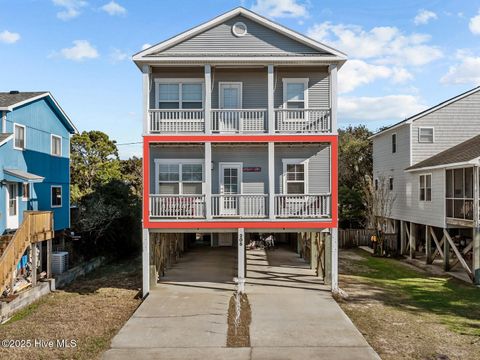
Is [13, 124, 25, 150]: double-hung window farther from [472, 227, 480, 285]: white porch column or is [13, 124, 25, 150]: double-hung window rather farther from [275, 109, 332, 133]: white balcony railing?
→ [472, 227, 480, 285]: white porch column

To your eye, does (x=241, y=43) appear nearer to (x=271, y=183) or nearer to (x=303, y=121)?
(x=303, y=121)

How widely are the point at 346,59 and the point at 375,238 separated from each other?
14.2 metres

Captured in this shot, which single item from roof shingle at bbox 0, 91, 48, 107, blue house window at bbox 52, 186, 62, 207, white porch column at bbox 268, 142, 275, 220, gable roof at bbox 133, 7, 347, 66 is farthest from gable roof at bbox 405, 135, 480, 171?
roof shingle at bbox 0, 91, 48, 107

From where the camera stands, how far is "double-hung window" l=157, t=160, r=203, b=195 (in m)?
18.9

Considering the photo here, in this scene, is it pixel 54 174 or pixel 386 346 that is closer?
pixel 386 346

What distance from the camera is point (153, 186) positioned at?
18.8m

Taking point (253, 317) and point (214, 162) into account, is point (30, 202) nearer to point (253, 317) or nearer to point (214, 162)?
point (214, 162)

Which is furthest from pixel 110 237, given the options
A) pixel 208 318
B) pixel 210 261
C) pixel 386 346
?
pixel 386 346

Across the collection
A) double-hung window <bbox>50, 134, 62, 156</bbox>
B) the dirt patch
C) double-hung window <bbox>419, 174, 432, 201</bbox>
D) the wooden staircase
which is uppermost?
double-hung window <bbox>50, 134, 62, 156</bbox>

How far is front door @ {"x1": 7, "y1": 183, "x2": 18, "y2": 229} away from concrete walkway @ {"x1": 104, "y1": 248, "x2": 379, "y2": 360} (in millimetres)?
7379

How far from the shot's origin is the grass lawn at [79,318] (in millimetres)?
10758

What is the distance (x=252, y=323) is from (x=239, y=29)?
1162 cm

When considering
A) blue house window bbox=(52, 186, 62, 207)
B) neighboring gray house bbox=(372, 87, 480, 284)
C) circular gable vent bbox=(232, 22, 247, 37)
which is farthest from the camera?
blue house window bbox=(52, 186, 62, 207)

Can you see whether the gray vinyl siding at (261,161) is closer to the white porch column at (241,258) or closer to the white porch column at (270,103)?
the white porch column at (270,103)
